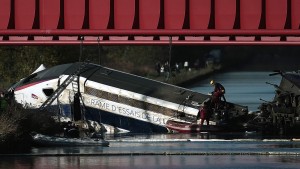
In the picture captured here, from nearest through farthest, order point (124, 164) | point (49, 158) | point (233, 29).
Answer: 1. point (124, 164)
2. point (49, 158)
3. point (233, 29)

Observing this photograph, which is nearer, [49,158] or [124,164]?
[124,164]

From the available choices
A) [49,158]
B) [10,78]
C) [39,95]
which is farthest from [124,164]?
[10,78]

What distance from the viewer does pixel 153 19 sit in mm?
34281

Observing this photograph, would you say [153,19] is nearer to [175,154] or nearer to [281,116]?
[281,116]

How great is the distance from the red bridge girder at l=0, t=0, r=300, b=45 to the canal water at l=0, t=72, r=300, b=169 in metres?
3.01

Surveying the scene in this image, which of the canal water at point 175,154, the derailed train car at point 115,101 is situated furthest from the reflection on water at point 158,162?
the derailed train car at point 115,101

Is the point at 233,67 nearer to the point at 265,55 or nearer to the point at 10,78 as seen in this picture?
the point at 265,55

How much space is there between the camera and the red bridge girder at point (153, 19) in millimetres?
34125

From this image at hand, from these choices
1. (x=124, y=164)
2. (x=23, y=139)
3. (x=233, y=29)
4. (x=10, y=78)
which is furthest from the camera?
(x=10, y=78)

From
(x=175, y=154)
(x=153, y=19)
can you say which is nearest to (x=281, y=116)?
(x=153, y=19)

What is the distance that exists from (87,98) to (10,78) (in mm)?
21501

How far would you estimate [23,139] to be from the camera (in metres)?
29.5

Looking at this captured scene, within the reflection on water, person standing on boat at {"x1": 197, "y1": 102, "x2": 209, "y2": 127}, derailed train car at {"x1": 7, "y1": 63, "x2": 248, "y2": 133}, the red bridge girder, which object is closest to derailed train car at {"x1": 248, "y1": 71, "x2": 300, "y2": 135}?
derailed train car at {"x1": 7, "y1": 63, "x2": 248, "y2": 133}

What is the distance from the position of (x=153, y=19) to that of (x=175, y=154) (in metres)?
7.19
